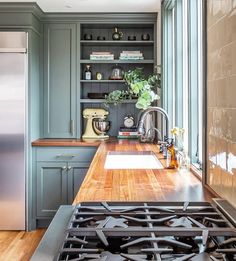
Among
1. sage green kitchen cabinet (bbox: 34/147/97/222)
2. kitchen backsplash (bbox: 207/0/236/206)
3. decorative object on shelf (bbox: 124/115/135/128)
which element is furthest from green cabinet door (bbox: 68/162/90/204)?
kitchen backsplash (bbox: 207/0/236/206)

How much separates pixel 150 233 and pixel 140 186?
0.86m

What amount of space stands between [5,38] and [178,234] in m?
3.52

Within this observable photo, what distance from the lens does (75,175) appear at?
434 centimetres

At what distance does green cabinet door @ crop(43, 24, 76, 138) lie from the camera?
4.61 metres

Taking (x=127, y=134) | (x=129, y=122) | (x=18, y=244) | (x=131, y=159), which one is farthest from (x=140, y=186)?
(x=129, y=122)

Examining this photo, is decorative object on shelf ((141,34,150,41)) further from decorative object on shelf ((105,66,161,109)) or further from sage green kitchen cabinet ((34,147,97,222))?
sage green kitchen cabinet ((34,147,97,222))

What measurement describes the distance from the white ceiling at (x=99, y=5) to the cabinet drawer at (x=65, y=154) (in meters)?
1.48

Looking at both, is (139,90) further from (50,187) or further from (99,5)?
(50,187)

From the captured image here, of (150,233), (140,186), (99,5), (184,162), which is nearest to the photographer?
(150,233)

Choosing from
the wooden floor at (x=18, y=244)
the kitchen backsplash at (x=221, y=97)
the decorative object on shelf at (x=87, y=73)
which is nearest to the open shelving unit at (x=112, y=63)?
the decorative object on shelf at (x=87, y=73)

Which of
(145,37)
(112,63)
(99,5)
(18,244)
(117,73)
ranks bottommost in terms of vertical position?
(18,244)

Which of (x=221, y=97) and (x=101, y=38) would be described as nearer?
(x=221, y=97)

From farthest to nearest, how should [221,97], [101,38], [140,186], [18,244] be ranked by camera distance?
[101,38]
[18,244]
[140,186]
[221,97]

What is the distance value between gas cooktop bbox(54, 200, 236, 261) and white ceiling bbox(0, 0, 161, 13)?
123 inches
